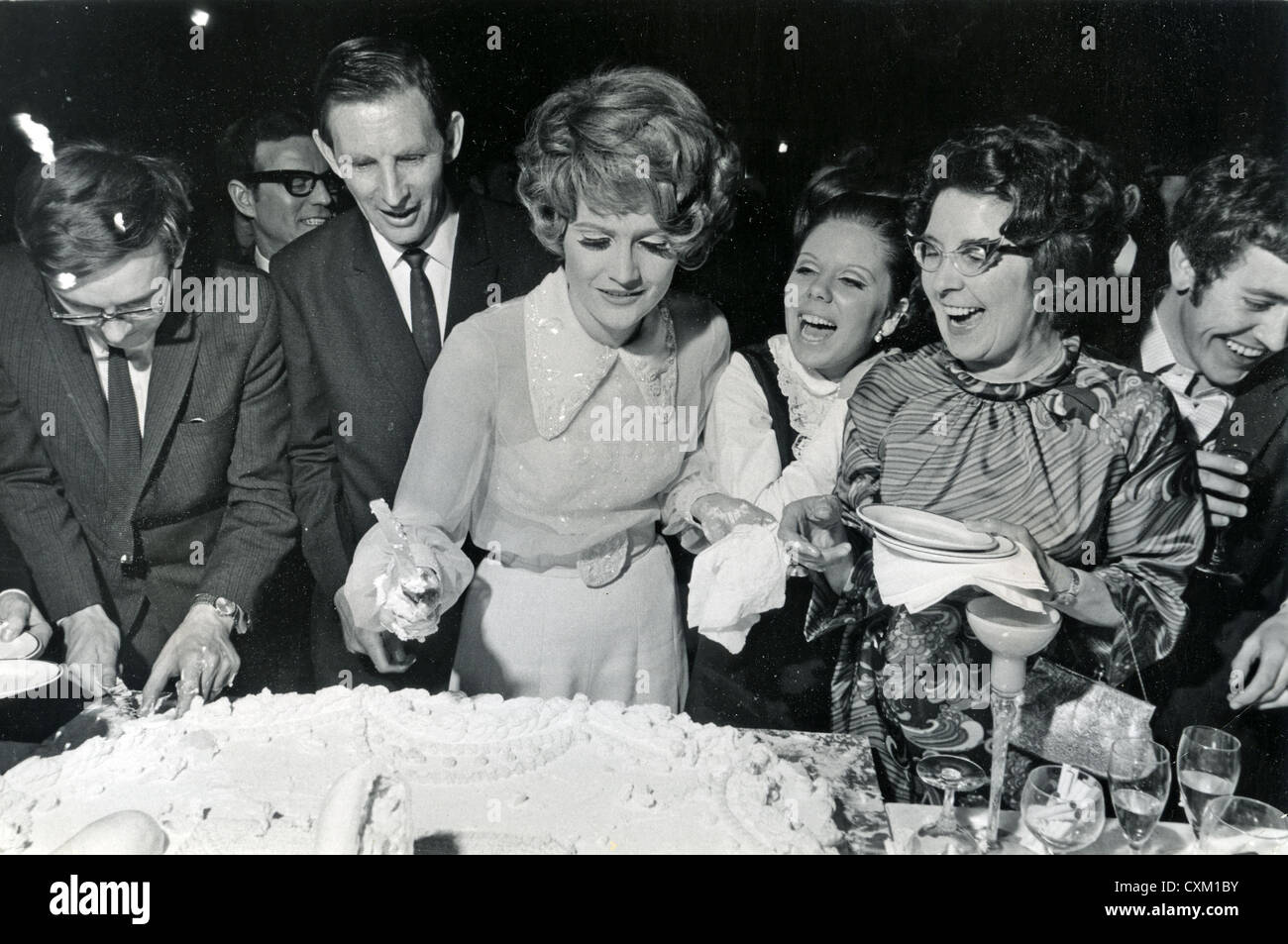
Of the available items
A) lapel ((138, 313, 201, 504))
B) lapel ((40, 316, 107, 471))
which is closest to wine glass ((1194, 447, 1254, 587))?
lapel ((138, 313, 201, 504))

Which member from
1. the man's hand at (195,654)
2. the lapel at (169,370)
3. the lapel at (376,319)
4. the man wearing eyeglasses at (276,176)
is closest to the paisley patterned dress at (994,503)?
the lapel at (376,319)

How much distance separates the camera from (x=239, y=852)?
7.46ft

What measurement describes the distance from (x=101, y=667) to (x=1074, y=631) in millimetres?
2378

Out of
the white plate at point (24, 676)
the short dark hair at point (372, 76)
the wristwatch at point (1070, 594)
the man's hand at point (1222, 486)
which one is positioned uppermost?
the short dark hair at point (372, 76)

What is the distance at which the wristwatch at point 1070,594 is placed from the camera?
2.51 meters

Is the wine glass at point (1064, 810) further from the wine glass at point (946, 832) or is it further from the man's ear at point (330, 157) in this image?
the man's ear at point (330, 157)

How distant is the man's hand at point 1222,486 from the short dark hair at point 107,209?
8.05 feet

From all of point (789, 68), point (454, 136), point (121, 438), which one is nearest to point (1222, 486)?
point (789, 68)

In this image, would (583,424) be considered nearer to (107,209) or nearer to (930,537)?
(930,537)

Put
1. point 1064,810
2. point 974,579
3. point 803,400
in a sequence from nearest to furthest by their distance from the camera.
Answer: point 1064,810 → point 974,579 → point 803,400

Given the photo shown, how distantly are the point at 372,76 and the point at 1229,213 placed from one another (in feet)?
6.56

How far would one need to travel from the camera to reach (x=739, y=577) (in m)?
2.59

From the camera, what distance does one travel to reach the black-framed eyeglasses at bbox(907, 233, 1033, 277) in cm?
246
